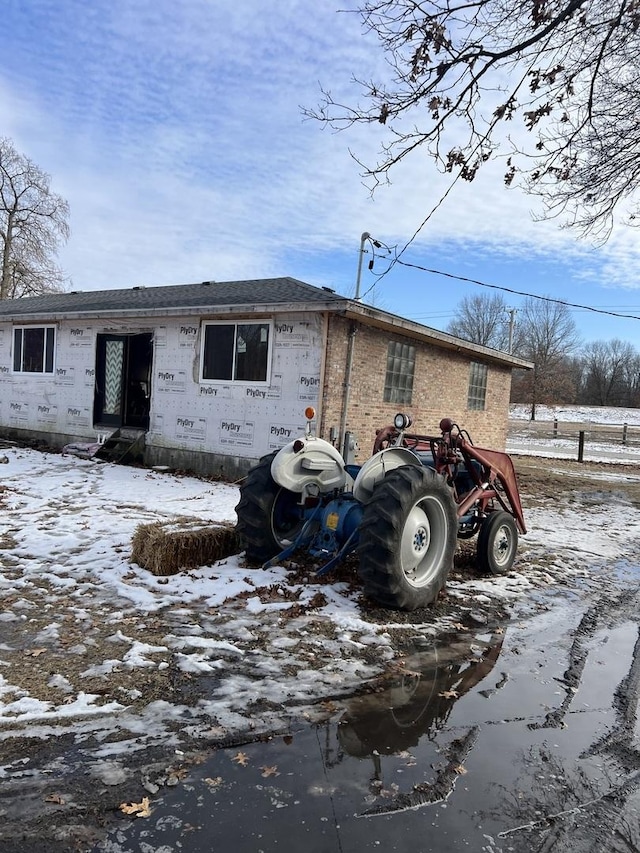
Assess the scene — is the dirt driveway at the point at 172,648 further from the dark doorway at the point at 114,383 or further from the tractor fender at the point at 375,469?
the dark doorway at the point at 114,383

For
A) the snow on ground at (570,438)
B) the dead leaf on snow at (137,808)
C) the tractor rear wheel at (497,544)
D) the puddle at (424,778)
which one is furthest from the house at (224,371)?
the snow on ground at (570,438)

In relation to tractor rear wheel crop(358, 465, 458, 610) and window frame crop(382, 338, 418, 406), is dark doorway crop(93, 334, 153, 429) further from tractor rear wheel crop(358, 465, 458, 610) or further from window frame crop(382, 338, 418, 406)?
tractor rear wheel crop(358, 465, 458, 610)

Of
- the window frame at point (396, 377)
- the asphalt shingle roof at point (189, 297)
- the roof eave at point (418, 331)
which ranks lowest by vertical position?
the window frame at point (396, 377)

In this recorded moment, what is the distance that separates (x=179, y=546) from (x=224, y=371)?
6.83m

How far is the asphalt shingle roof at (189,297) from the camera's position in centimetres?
1120

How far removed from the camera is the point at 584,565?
280 inches

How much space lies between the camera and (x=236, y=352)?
11.9 m

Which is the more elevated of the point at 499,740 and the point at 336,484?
the point at 336,484

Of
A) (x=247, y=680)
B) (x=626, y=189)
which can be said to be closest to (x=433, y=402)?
(x=626, y=189)

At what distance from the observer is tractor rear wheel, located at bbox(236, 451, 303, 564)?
5664mm

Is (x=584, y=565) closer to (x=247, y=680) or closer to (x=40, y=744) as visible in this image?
(x=247, y=680)

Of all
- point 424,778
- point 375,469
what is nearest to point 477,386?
point 375,469

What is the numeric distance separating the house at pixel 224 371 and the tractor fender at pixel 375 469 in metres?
3.20

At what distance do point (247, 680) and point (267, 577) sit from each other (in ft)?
6.17
